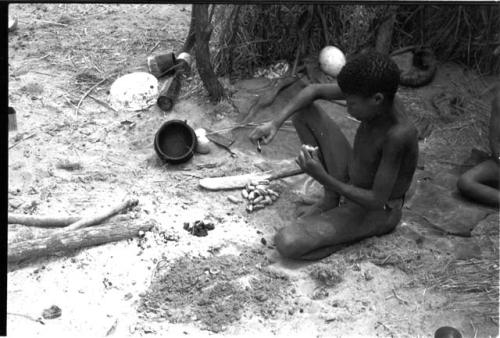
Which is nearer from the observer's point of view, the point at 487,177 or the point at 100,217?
the point at 100,217

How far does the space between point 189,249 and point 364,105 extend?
49.6 inches

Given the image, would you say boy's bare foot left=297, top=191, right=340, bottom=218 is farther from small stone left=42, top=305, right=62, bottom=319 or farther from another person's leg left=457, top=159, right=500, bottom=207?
small stone left=42, top=305, right=62, bottom=319

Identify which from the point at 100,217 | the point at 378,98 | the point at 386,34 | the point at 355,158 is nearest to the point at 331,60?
the point at 386,34

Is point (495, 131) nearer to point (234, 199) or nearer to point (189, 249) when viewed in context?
point (234, 199)

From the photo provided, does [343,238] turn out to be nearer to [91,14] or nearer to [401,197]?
[401,197]

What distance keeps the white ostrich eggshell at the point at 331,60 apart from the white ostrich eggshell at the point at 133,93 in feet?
4.24

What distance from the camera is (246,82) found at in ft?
17.3

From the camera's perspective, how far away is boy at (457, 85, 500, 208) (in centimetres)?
405

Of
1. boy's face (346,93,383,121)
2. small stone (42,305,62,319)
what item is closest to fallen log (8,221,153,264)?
small stone (42,305,62,319)

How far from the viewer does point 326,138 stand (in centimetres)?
379

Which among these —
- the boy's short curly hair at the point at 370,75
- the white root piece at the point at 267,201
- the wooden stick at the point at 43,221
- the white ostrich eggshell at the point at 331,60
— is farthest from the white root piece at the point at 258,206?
the white ostrich eggshell at the point at 331,60

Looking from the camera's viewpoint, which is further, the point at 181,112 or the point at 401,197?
the point at 181,112
